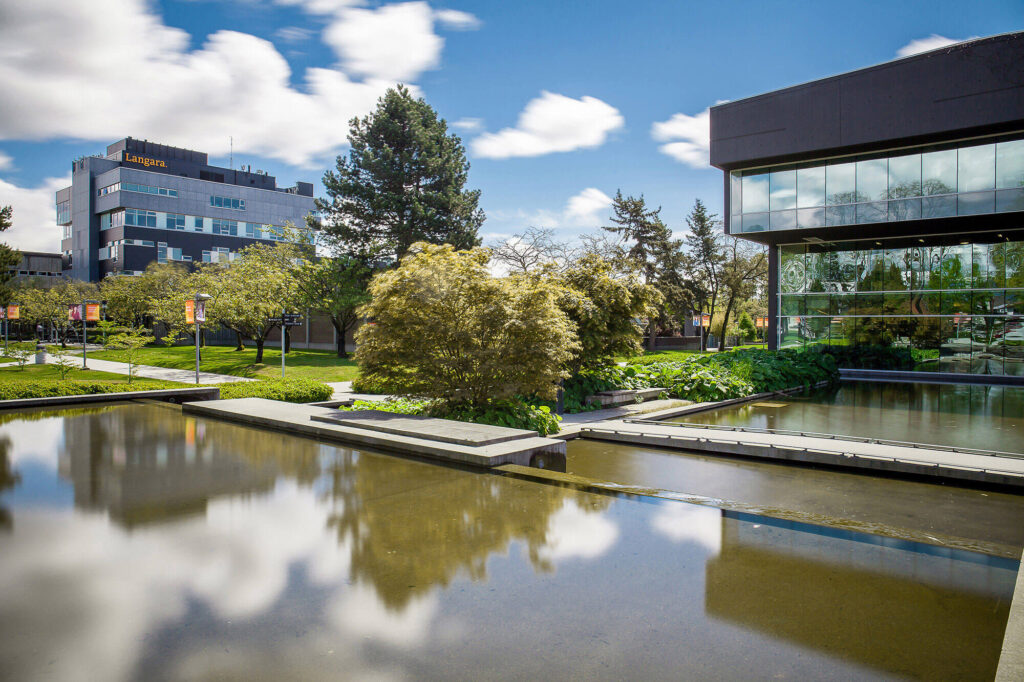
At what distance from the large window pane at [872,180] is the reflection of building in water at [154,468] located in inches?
992

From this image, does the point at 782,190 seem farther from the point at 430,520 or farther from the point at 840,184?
the point at 430,520

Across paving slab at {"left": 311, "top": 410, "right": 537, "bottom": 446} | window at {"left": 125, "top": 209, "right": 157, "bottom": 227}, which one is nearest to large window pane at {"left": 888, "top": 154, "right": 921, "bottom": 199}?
paving slab at {"left": 311, "top": 410, "right": 537, "bottom": 446}

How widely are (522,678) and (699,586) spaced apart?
1.76 meters

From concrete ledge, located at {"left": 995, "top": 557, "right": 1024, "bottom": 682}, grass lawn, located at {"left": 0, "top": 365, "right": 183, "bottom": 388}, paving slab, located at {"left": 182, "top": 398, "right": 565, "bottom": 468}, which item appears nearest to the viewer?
concrete ledge, located at {"left": 995, "top": 557, "right": 1024, "bottom": 682}

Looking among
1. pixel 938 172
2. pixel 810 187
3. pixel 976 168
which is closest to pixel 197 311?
pixel 810 187

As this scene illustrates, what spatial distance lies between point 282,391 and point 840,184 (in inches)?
920

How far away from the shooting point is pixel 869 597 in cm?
440

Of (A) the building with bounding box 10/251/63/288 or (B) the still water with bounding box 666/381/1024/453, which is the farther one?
(A) the building with bounding box 10/251/63/288

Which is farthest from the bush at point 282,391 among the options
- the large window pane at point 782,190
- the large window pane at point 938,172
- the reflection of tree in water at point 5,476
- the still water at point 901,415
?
the large window pane at point 938,172

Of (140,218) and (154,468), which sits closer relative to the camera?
(154,468)

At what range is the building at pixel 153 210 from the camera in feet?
225

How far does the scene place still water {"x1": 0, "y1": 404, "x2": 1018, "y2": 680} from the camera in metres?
3.56

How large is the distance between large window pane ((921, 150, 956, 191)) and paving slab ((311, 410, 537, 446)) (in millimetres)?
23143

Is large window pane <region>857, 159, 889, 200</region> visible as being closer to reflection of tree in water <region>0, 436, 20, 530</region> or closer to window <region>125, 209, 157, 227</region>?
reflection of tree in water <region>0, 436, 20, 530</region>
